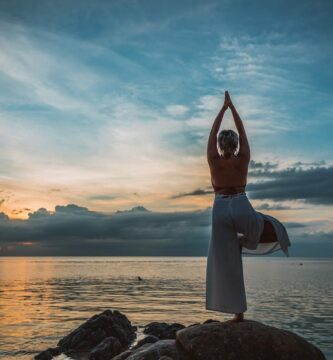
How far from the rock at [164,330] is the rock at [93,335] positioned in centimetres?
152

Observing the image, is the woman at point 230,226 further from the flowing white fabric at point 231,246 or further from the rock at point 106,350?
the rock at point 106,350

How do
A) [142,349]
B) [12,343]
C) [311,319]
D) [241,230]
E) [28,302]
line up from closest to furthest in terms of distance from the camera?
1. [241,230]
2. [142,349]
3. [12,343]
4. [311,319]
5. [28,302]

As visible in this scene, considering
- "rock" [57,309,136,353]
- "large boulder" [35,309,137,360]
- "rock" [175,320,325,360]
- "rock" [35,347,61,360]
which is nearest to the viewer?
"rock" [175,320,325,360]

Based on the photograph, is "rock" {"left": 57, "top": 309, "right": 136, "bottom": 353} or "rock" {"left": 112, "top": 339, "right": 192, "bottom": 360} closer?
"rock" {"left": 112, "top": 339, "right": 192, "bottom": 360}

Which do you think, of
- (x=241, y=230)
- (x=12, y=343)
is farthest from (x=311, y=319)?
(x=241, y=230)

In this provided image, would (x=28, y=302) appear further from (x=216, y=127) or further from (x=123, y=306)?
(x=216, y=127)

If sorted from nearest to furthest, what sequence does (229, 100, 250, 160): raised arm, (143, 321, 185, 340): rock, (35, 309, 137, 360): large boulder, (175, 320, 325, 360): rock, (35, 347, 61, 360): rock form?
(229, 100, 250, 160): raised arm → (175, 320, 325, 360): rock → (35, 347, 61, 360): rock → (35, 309, 137, 360): large boulder → (143, 321, 185, 340): rock

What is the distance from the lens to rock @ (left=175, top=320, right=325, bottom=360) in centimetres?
1001

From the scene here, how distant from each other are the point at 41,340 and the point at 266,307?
22936 mm

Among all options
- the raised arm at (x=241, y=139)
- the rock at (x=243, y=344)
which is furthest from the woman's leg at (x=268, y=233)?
the rock at (x=243, y=344)

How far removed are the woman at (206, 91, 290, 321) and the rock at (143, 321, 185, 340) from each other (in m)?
15.7

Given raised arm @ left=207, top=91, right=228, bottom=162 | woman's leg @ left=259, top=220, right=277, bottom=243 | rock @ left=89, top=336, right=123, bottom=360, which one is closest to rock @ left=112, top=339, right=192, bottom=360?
woman's leg @ left=259, top=220, right=277, bottom=243

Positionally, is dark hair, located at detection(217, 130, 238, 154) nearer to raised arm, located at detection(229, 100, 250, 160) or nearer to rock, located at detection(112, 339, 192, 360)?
raised arm, located at detection(229, 100, 250, 160)

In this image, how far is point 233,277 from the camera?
9.34 m
